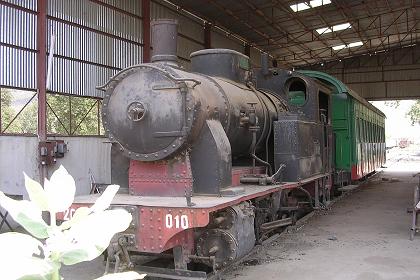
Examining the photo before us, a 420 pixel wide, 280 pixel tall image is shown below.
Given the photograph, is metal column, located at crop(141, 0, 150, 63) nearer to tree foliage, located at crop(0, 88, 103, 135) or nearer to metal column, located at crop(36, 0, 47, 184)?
metal column, located at crop(36, 0, 47, 184)

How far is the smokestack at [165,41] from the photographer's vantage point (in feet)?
18.0

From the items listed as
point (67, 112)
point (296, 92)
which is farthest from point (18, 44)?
point (67, 112)

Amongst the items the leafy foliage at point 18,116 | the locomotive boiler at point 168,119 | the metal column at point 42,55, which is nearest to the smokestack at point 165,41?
the locomotive boiler at point 168,119

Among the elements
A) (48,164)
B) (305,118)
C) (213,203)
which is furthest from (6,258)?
(48,164)

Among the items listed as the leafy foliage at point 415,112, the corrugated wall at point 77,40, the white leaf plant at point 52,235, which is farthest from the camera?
the leafy foliage at point 415,112

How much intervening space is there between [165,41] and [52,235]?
4907 mm

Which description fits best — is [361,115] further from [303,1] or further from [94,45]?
[94,45]

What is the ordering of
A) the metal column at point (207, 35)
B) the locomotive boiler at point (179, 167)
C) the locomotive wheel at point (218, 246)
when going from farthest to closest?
the metal column at point (207, 35) → the locomotive wheel at point (218, 246) → the locomotive boiler at point (179, 167)

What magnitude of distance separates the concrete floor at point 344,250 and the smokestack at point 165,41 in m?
2.57

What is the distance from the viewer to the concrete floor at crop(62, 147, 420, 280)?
215 inches

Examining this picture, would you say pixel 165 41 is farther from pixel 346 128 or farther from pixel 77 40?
pixel 346 128

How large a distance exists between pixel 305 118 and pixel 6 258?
23.5 feet

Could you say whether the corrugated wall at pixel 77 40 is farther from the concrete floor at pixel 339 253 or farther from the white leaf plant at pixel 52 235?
the white leaf plant at pixel 52 235

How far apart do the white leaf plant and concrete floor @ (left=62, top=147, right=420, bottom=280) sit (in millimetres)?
4563
